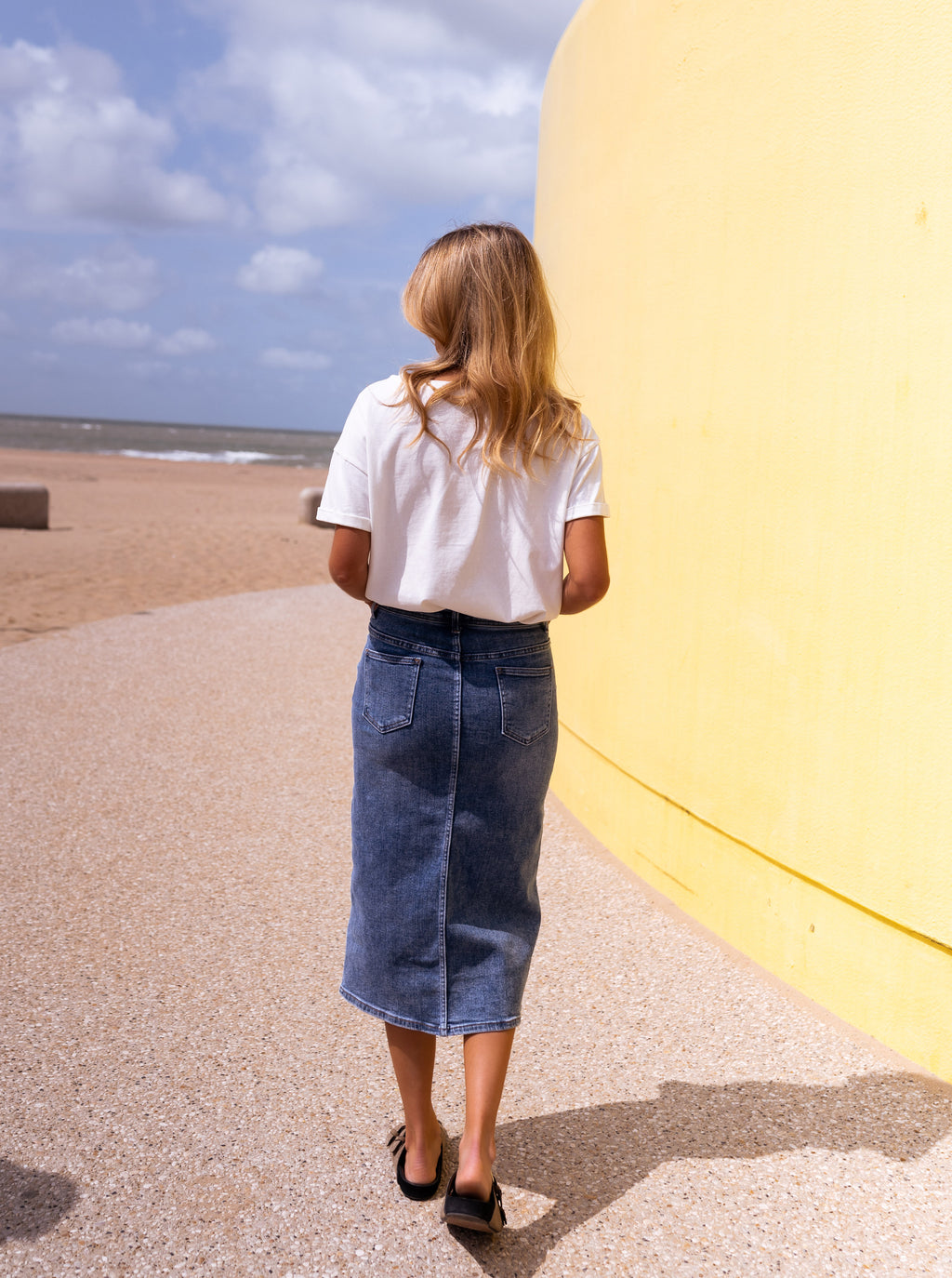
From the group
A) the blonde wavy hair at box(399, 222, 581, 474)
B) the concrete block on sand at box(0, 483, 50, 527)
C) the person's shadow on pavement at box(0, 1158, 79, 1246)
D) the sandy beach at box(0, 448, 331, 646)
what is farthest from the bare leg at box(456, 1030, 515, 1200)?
the concrete block on sand at box(0, 483, 50, 527)

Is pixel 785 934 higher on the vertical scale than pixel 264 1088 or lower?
higher

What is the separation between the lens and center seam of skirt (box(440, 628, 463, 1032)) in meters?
2.06

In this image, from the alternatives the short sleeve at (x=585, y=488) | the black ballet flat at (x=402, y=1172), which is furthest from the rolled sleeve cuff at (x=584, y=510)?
the black ballet flat at (x=402, y=1172)

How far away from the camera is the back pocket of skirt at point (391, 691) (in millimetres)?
2070

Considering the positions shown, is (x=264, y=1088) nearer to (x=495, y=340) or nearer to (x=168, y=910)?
(x=168, y=910)

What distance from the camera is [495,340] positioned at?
201 cm

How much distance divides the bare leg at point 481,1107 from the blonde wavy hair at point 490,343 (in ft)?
3.91

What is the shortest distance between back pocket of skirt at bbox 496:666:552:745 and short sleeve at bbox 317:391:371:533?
1.34 ft

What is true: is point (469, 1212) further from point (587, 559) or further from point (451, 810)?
point (587, 559)

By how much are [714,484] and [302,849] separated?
2.20m

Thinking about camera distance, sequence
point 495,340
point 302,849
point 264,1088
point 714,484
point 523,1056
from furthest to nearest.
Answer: point 302,849 → point 714,484 → point 523,1056 → point 264,1088 → point 495,340

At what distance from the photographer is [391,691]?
209 cm

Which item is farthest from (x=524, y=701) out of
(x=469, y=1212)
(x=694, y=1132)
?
(x=694, y=1132)

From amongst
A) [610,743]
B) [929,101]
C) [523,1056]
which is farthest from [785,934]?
[929,101]
